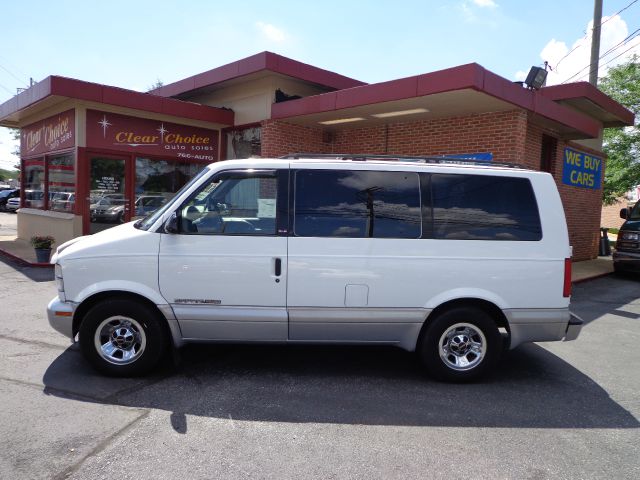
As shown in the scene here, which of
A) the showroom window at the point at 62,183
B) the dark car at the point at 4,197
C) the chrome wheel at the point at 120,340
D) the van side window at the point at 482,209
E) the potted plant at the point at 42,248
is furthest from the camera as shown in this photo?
the dark car at the point at 4,197

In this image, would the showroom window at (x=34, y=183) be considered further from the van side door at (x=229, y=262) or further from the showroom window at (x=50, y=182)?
the van side door at (x=229, y=262)

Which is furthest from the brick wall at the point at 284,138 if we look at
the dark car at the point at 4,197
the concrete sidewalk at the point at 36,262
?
the dark car at the point at 4,197

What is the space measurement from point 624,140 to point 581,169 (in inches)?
339

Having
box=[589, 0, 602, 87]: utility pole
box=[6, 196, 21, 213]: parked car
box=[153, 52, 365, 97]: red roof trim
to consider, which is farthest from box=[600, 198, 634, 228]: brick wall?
box=[6, 196, 21, 213]: parked car

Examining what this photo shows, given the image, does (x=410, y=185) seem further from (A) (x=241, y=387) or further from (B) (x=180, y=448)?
(B) (x=180, y=448)

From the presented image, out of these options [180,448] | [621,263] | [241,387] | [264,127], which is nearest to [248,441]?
[180,448]

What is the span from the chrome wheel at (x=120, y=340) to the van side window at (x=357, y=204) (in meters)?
1.74

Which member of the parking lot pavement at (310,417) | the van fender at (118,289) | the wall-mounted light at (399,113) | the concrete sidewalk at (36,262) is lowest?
the parking lot pavement at (310,417)

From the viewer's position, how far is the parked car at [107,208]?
39.1ft

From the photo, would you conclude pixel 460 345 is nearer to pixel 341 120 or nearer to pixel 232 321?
pixel 232 321

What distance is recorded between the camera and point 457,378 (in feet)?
14.8

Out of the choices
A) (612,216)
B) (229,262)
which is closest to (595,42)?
(229,262)

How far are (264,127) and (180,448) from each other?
9662 millimetres

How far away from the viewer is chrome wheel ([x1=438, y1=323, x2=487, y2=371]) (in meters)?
4.49
